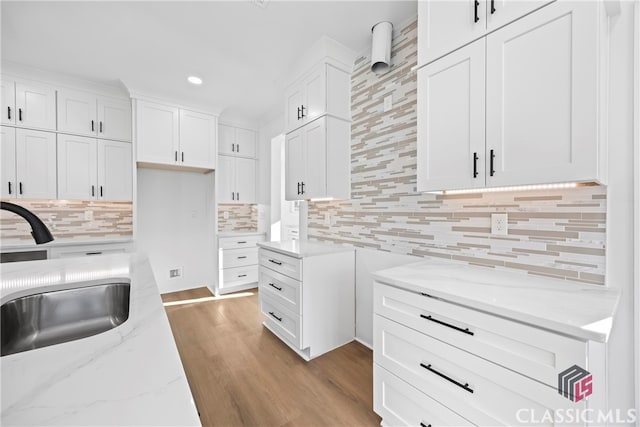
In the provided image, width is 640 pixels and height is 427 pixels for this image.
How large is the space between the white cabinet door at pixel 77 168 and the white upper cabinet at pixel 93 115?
118mm

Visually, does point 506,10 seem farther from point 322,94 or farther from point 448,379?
point 448,379

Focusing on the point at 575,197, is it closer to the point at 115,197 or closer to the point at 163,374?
the point at 163,374

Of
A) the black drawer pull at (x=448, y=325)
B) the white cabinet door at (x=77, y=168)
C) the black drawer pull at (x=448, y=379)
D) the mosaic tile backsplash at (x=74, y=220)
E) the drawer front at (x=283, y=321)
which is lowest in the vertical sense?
the drawer front at (x=283, y=321)

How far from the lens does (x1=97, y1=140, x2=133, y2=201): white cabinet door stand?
3080 millimetres

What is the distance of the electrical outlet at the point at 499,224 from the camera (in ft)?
4.65

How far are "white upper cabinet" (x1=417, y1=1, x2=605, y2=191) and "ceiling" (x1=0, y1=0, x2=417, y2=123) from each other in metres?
0.94

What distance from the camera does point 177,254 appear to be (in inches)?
154

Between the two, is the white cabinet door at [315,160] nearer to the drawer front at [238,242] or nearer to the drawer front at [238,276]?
the drawer front at [238,242]

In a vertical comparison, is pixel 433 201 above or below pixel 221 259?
above

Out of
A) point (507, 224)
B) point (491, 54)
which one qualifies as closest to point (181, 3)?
point (491, 54)

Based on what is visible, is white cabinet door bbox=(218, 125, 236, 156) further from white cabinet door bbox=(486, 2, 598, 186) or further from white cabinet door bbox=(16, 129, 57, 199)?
white cabinet door bbox=(486, 2, 598, 186)

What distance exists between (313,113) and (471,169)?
5.13 feet

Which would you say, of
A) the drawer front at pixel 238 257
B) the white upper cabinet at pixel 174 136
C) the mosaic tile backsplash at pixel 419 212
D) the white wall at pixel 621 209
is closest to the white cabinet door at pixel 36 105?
the white upper cabinet at pixel 174 136

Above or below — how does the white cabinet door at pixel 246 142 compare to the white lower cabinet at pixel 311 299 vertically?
above
